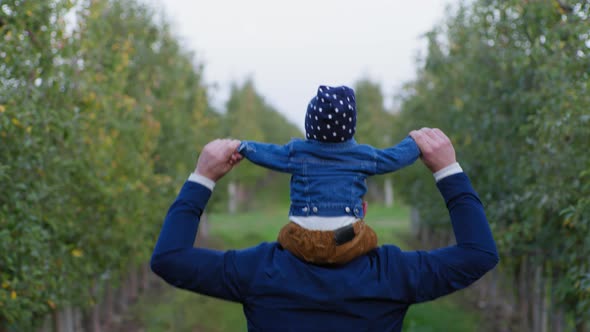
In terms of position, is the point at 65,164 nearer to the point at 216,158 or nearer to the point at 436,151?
the point at 216,158

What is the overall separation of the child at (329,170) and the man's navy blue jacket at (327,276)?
88mm

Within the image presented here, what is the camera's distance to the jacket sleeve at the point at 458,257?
95.3 inches

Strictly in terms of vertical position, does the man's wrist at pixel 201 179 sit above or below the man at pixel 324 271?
above

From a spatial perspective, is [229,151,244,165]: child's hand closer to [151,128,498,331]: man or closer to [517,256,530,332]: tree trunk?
[151,128,498,331]: man

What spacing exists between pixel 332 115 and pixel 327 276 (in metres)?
0.54

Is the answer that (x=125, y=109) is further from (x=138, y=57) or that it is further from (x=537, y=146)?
(x=537, y=146)

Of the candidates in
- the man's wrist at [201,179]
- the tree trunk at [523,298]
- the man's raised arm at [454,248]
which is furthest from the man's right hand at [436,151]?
the tree trunk at [523,298]

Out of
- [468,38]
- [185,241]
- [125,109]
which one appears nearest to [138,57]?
[125,109]

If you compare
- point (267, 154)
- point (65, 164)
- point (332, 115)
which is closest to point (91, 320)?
point (65, 164)

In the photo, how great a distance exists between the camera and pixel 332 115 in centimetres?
246

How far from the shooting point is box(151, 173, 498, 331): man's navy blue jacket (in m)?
2.42

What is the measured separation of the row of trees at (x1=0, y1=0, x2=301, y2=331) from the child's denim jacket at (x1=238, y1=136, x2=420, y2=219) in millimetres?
3871

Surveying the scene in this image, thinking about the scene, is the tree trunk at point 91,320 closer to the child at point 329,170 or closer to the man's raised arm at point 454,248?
the child at point 329,170

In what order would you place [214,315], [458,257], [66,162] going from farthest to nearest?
[214,315], [66,162], [458,257]
